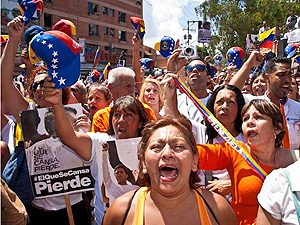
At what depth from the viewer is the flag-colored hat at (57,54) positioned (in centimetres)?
214

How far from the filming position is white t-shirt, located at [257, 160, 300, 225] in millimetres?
1476

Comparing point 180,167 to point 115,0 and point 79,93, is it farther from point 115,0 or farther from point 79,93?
point 115,0

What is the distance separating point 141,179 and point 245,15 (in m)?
26.4

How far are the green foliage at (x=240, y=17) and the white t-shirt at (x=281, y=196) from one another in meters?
25.7

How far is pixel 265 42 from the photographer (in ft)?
19.0

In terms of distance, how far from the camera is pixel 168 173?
1679 mm

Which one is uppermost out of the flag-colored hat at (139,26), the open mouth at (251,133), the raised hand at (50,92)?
the flag-colored hat at (139,26)

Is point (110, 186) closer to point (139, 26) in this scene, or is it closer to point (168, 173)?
point (168, 173)

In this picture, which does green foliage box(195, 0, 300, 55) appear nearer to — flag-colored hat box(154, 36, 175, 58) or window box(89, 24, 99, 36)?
window box(89, 24, 99, 36)

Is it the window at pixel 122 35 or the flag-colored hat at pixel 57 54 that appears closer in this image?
the flag-colored hat at pixel 57 54

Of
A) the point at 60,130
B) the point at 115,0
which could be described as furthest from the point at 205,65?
the point at 115,0

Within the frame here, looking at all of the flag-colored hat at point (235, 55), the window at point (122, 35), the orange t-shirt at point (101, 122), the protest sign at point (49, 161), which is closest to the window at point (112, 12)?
the window at point (122, 35)

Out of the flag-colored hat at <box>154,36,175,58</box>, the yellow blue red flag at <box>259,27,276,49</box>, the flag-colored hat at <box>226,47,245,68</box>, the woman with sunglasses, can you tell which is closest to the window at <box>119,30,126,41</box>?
the yellow blue red flag at <box>259,27,276,49</box>

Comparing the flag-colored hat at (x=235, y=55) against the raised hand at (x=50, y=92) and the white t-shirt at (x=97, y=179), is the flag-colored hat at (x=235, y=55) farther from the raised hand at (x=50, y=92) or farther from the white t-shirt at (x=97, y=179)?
the raised hand at (x=50, y=92)
